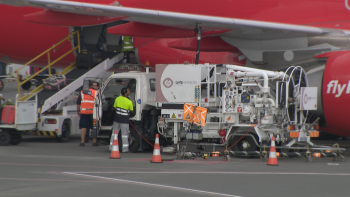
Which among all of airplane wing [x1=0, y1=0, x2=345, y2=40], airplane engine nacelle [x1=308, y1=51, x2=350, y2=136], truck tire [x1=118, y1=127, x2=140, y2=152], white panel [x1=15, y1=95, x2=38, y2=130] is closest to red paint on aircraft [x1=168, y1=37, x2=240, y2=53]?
airplane wing [x1=0, y1=0, x2=345, y2=40]

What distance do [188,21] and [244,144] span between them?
380 centimetres

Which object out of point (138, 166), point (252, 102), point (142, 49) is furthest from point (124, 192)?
point (142, 49)

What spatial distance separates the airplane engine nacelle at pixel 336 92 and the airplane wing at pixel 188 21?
149 centimetres

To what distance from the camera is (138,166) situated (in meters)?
9.78

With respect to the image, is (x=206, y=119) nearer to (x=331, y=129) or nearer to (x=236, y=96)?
(x=236, y=96)

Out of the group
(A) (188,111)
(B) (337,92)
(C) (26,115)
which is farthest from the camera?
(C) (26,115)

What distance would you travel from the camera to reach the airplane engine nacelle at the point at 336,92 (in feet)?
38.2

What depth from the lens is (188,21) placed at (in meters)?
13.0

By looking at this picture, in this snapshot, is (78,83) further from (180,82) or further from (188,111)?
(188,111)

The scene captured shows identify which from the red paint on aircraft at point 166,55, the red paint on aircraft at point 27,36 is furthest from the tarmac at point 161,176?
the red paint on aircraft at point 27,36

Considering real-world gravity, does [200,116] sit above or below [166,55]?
below

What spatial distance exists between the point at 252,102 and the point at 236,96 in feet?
1.42

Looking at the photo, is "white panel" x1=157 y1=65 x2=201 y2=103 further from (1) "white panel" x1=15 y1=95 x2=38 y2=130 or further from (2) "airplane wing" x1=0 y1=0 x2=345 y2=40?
(1) "white panel" x1=15 y1=95 x2=38 y2=130

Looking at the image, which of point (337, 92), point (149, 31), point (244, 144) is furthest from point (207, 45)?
point (337, 92)
